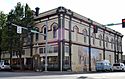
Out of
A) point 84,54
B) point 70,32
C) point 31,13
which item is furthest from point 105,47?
point 31,13

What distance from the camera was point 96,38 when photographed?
2149 inches

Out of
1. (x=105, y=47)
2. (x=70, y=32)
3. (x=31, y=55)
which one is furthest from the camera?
(x=105, y=47)

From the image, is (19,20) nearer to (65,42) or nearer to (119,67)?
(65,42)

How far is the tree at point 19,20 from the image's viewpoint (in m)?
45.6

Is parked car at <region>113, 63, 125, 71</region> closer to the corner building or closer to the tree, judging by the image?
the corner building

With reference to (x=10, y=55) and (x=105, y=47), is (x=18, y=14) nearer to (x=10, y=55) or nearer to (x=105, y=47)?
(x=10, y=55)

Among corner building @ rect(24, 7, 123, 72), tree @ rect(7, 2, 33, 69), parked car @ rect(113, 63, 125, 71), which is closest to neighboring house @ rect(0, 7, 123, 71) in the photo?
corner building @ rect(24, 7, 123, 72)

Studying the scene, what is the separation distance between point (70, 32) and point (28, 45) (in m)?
8.99

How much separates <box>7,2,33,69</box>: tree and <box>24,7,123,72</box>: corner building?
7.12 ft

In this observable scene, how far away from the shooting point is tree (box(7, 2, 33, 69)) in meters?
45.6

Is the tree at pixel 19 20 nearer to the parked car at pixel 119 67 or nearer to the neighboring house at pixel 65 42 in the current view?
the neighboring house at pixel 65 42

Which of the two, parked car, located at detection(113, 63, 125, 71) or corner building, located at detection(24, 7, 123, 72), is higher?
corner building, located at detection(24, 7, 123, 72)

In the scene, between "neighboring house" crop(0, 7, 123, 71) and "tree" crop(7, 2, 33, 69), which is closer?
"neighboring house" crop(0, 7, 123, 71)

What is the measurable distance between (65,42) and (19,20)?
9.21 meters
